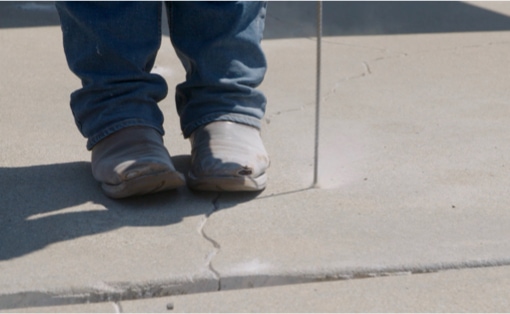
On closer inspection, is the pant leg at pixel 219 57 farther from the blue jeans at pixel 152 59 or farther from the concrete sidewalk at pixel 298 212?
the concrete sidewalk at pixel 298 212

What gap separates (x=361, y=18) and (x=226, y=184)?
2399 mm

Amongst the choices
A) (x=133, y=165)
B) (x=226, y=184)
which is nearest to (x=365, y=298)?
(x=226, y=184)

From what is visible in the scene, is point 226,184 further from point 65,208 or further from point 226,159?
point 65,208

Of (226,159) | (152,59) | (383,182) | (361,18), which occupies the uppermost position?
(152,59)

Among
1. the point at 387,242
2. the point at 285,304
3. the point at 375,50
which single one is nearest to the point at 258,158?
the point at 387,242

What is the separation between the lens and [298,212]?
2379mm

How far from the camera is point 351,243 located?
2.21 m

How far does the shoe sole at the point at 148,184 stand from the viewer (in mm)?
2355

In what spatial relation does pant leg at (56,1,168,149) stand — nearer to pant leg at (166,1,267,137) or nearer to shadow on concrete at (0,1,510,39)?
pant leg at (166,1,267,137)

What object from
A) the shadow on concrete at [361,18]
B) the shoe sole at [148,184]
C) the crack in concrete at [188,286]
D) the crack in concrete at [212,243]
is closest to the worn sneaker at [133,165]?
the shoe sole at [148,184]

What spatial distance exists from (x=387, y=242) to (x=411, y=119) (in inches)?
37.9

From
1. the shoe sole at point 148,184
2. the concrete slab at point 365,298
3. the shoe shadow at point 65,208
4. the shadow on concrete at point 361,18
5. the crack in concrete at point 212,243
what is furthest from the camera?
the shadow on concrete at point 361,18

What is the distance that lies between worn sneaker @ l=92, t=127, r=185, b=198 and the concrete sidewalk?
0.05 meters

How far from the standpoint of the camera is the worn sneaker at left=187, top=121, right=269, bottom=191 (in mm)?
2422
